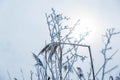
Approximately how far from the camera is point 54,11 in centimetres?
468

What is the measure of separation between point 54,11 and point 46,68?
2.10m

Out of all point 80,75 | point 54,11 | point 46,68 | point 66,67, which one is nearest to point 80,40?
point 54,11

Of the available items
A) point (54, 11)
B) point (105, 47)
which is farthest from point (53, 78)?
point (105, 47)

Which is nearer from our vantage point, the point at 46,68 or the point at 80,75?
the point at 46,68

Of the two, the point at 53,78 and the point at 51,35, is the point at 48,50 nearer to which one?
the point at 53,78

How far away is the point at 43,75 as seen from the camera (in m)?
2.97

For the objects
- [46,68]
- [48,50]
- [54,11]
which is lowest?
[46,68]

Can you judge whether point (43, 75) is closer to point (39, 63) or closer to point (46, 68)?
point (46, 68)

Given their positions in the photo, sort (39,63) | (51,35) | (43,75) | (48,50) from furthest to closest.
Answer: (51,35)
(43,75)
(39,63)
(48,50)

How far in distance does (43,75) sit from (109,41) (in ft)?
8.62

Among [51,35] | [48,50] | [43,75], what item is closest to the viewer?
[48,50]

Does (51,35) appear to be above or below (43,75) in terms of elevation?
above

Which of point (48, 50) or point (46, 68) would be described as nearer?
point (48, 50)

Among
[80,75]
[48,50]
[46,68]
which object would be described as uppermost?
[48,50]
